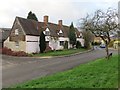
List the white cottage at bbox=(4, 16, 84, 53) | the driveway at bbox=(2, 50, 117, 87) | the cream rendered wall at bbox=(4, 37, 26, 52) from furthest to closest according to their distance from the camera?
1. the white cottage at bbox=(4, 16, 84, 53)
2. the cream rendered wall at bbox=(4, 37, 26, 52)
3. the driveway at bbox=(2, 50, 117, 87)

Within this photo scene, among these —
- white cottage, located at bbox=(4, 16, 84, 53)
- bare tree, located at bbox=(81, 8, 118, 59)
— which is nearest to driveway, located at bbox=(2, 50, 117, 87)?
bare tree, located at bbox=(81, 8, 118, 59)

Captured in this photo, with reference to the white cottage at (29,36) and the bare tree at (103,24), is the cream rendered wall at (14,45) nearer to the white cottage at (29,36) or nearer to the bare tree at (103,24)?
the white cottage at (29,36)

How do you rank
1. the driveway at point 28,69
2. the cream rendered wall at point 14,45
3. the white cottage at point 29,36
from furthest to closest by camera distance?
the white cottage at point 29,36 < the cream rendered wall at point 14,45 < the driveway at point 28,69

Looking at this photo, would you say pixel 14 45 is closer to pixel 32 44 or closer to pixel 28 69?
pixel 32 44

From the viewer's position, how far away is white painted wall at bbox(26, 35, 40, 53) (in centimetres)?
4571

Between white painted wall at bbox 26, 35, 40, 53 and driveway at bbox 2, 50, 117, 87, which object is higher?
white painted wall at bbox 26, 35, 40, 53

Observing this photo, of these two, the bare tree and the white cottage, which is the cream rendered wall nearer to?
the white cottage

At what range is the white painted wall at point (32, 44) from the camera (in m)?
45.7

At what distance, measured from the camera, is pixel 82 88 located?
1045 cm

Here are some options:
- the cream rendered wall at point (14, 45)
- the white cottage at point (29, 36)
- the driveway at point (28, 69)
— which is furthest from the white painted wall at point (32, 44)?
the driveway at point (28, 69)

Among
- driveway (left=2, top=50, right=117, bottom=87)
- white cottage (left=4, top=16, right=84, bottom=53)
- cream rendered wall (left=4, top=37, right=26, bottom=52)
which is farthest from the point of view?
white cottage (left=4, top=16, right=84, bottom=53)

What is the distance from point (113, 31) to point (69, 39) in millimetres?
34063

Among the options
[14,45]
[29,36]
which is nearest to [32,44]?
[29,36]

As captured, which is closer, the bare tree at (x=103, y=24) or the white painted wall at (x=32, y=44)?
the bare tree at (x=103, y=24)
